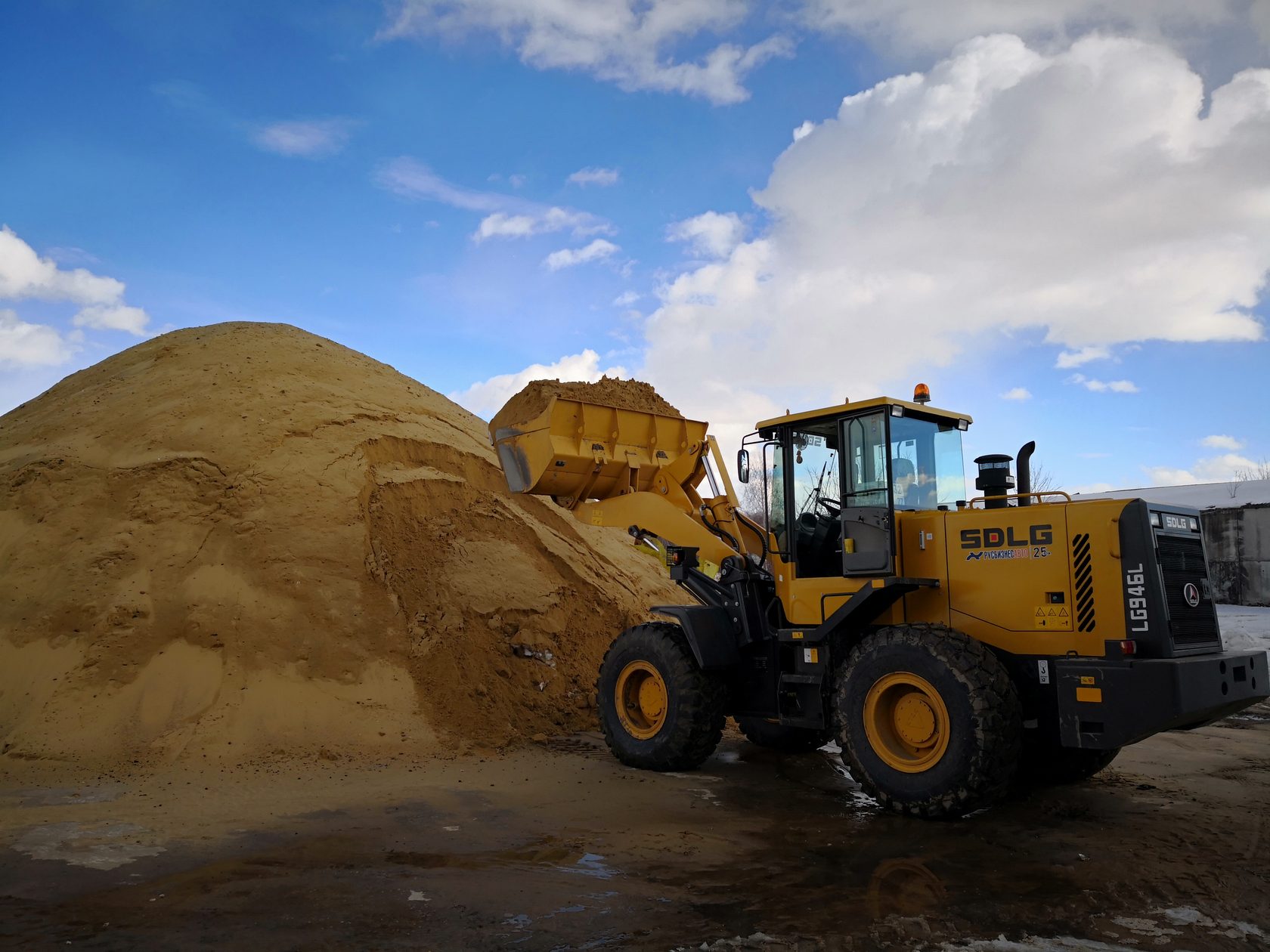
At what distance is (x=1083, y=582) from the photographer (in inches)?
271

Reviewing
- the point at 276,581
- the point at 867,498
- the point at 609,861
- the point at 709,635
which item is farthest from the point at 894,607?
the point at 276,581

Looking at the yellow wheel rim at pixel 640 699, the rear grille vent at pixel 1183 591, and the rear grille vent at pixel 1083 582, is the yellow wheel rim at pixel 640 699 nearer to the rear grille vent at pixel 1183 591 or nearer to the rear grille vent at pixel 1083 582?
the rear grille vent at pixel 1083 582

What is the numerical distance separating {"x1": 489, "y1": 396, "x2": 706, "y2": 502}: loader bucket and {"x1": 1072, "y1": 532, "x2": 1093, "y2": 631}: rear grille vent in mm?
4271

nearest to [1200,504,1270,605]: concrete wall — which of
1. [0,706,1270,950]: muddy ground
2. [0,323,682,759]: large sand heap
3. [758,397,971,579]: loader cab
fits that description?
[0,706,1270,950]: muddy ground

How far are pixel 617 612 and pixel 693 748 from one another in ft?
14.7

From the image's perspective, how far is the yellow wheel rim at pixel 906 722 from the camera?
6.89 metres

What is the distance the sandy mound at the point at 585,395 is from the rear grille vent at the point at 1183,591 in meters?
6.24

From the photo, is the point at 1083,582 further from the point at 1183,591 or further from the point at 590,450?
the point at 590,450

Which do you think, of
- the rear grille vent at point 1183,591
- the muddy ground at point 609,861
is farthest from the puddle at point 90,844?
the rear grille vent at point 1183,591

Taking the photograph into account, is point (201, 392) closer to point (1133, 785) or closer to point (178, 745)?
point (178, 745)

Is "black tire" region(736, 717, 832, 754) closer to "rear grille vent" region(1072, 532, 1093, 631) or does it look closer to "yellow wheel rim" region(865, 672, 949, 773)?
"yellow wheel rim" region(865, 672, 949, 773)

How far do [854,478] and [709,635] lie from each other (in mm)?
2070

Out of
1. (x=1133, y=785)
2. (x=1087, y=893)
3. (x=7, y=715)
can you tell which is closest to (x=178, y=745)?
(x=7, y=715)

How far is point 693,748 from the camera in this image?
348 inches
